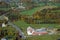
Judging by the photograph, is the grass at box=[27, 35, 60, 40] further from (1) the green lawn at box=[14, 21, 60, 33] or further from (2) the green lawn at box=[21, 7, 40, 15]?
(2) the green lawn at box=[21, 7, 40, 15]

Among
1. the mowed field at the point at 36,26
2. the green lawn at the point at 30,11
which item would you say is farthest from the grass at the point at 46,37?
the green lawn at the point at 30,11

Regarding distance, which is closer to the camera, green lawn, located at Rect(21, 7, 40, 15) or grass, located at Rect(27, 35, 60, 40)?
grass, located at Rect(27, 35, 60, 40)

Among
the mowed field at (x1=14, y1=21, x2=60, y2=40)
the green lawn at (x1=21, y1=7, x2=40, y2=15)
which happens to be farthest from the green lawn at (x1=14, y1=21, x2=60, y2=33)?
the green lawn at (x1=21, y1=7, x2=40, y2=15)

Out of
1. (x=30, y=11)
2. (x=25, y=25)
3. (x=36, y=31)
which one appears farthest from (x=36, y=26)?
(x=30, y=11)

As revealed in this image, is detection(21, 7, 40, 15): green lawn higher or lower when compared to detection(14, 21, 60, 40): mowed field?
higher

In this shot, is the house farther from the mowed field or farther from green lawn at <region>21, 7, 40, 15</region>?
green lawn at <region>21, 7, 40, 15</region>

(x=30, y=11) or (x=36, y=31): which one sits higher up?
(x=30, y=11)

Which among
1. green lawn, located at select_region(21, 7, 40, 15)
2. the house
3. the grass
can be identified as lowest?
the grass

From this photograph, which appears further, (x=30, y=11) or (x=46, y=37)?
(x=30, y=11)

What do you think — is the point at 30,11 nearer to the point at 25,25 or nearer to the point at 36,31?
the point at 25,25

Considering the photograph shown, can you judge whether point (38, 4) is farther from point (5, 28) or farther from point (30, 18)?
point (5, 28)

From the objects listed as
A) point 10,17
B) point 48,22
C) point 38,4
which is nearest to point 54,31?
point 48,22
